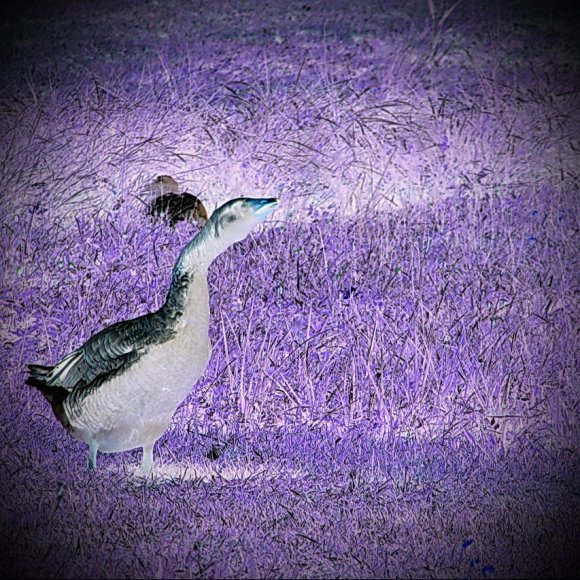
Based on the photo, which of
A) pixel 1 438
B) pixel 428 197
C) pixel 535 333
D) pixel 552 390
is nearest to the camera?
pixel 1 438

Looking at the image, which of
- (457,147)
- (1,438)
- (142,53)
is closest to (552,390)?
(1,438)

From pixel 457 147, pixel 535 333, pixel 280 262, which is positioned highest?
pixel 457 147

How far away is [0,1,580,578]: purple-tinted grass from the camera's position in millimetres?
4758

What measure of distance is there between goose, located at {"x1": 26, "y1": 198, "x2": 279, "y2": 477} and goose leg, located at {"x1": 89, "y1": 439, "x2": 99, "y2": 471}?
0.02 meters

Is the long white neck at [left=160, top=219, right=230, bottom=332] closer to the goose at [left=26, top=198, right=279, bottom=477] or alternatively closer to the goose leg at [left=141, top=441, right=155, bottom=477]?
the goose at [left=26, top=198, right=279, bottom=477]

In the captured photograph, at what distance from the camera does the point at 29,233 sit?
27.7 feet

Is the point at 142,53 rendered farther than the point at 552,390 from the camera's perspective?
Yes

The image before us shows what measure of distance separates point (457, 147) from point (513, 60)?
5.45m

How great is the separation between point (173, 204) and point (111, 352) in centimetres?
432

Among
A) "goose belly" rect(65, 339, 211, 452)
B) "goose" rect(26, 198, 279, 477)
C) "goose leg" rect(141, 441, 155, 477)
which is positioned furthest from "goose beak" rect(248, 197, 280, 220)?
"goose leg" rect(141, 441, 155, 477)

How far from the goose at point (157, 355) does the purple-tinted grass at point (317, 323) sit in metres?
0.37

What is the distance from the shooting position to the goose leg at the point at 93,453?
204 inches

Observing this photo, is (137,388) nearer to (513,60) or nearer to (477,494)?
(477,494)

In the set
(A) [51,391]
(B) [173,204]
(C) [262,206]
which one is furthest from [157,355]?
(B) [173,204]
